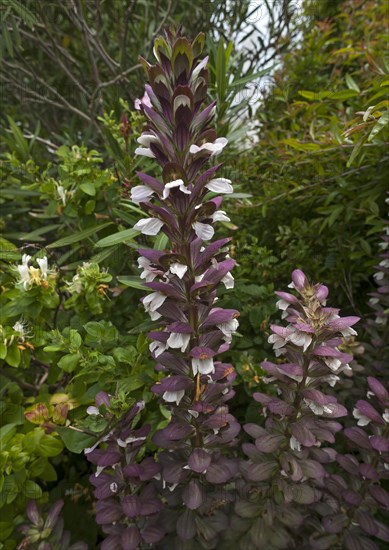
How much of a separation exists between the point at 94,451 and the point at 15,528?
464mm

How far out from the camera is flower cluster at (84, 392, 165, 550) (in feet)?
2.90

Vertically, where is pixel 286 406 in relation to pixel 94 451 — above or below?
above

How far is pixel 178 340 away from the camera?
0.79m

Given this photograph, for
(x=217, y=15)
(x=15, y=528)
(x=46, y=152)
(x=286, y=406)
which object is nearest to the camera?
(x=286, y=406)

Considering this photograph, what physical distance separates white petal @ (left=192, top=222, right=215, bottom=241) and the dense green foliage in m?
0.31

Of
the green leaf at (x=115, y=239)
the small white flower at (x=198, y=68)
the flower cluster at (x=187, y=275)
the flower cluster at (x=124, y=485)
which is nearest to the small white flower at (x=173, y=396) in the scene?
the flower cluster at (x=187, y=275)

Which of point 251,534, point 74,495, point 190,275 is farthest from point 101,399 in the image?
point 74,495

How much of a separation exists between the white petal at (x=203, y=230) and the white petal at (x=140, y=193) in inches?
4.3

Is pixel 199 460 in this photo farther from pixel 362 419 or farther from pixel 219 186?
pixel 219 186

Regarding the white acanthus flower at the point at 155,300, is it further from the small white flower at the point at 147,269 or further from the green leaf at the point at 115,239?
the green leaf at the point at 115,239

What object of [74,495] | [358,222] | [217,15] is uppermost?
[217,15]

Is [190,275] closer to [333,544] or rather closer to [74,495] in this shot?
[333,544]

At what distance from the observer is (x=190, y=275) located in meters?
0.82

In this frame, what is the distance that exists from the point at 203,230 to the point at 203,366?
266mm
